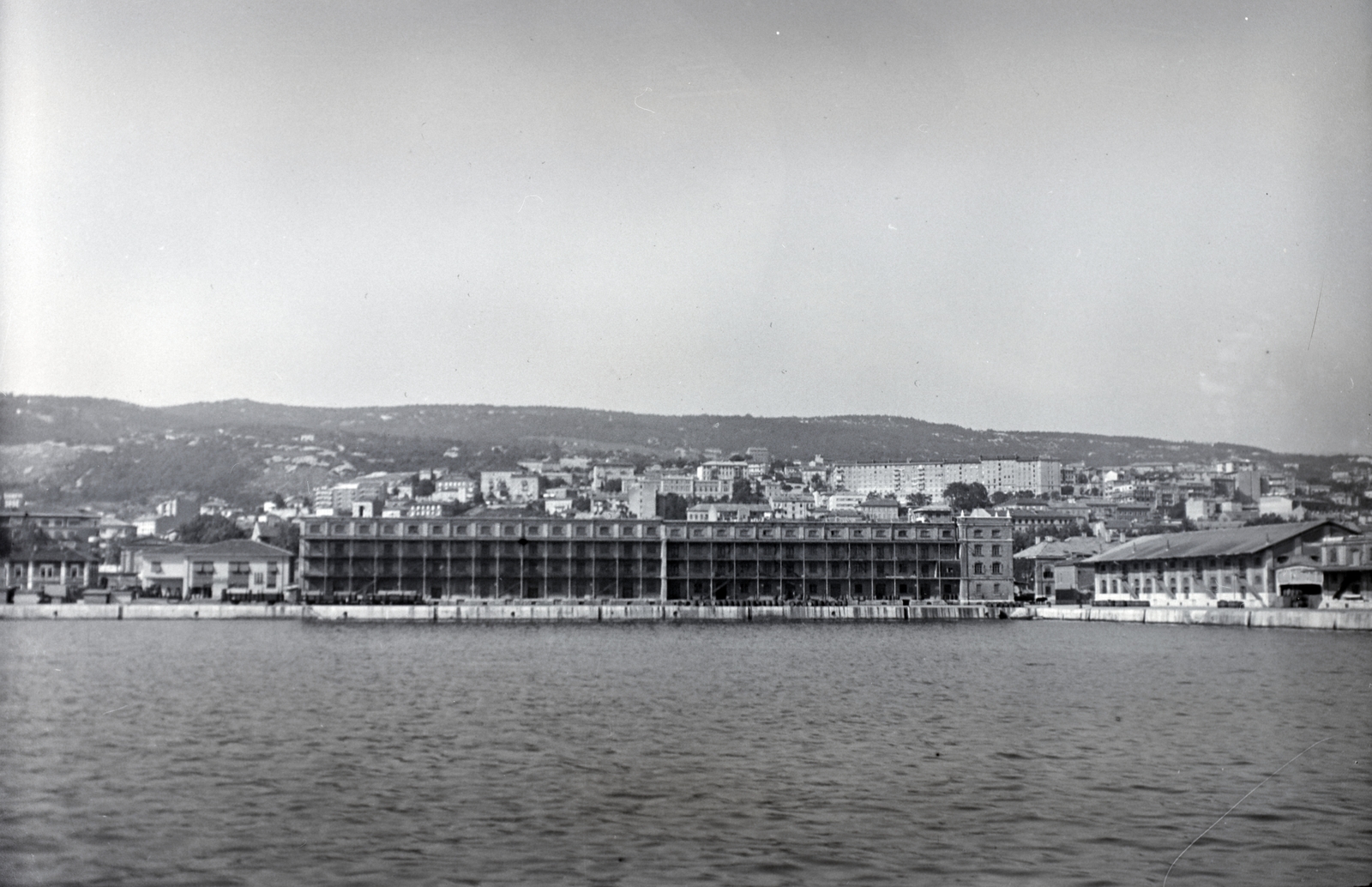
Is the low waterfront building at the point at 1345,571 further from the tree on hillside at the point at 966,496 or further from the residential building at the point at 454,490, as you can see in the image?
the residential building at the point at 454,490

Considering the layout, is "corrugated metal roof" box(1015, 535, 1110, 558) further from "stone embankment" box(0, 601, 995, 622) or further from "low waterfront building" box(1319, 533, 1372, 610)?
"low waterfront building" box(1319, 533, 1372, 610)

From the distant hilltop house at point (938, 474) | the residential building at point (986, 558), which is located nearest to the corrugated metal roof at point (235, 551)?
the residential building at point (986, 558)

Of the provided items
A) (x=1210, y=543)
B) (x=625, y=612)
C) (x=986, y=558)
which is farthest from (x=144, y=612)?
(x=1210, y=543)

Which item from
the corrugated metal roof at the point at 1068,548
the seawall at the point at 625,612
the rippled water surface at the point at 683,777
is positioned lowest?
the seawall at the point at 625,612

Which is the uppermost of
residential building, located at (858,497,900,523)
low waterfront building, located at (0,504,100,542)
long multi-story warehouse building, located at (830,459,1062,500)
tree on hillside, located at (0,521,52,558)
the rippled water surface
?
long multi-story warehouse building, located at (830,459,1062,500)

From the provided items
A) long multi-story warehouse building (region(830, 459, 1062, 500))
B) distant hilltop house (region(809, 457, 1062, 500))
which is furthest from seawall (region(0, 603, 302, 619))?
long multi-story warehouse building (region(830, 459, 1062, 500))

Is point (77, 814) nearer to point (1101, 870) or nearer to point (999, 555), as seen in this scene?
point (1101, 870)
